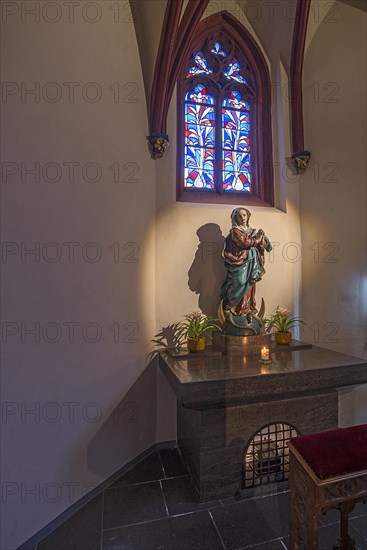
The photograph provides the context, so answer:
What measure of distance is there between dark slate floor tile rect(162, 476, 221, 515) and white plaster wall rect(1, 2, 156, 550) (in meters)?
0.54

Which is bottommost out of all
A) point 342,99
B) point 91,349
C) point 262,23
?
point 91,349

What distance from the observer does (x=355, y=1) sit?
3.96 m

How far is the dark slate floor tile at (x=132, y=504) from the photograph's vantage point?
2.31 meters

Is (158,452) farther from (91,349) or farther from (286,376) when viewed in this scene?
(286,376)

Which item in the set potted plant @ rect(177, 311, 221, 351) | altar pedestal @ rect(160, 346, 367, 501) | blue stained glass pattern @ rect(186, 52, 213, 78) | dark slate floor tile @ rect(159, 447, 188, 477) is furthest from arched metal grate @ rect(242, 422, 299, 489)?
blue stained glass pattern @ rect(186, 52, 213, 78)

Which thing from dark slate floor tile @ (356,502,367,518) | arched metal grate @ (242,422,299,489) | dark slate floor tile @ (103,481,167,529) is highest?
arched metal grate @ (242,422,299,489)

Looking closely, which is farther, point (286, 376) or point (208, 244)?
point (208, 244)

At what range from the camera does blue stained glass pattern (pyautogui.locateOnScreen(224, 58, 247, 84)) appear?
4148 mm

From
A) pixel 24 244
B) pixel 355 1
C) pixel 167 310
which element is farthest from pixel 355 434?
pixel 355 1

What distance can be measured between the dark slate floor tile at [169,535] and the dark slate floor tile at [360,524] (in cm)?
107

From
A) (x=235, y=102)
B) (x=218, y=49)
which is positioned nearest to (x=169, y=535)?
(x=235, y=102)

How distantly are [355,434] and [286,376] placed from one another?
756mm

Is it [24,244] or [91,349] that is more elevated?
[24,244]

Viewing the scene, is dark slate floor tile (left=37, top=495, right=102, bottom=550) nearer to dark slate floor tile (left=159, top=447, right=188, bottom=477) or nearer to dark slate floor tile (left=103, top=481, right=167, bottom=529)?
dark slate floor tile (left=103, top=481, right=167, bottom=529)
